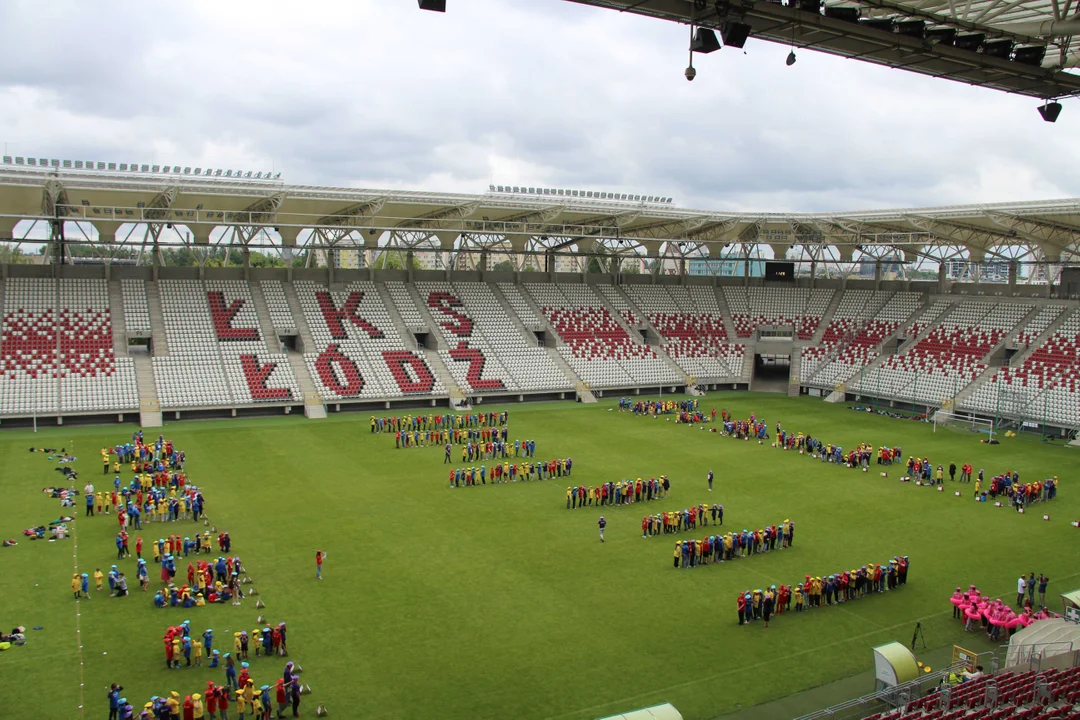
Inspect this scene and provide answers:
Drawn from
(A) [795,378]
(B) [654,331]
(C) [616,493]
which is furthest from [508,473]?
(A) [795,378]

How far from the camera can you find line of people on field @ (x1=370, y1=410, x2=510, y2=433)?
35812mm

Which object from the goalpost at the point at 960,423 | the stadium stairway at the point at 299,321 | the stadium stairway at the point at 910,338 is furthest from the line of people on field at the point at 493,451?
the stadium stairway at the point at 910,338

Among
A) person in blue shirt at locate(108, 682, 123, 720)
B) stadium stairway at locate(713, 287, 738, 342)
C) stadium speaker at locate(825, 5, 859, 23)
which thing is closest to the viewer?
stadium speaker at locate(825, 5, 859, 23)

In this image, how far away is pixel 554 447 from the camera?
109 ft

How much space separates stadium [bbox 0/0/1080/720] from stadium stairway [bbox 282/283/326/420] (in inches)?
8.6

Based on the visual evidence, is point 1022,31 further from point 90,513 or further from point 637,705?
point 90,513

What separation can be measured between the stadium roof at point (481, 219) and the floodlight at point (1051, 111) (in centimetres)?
2833

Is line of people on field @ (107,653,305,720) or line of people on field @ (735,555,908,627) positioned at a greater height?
line of people on field @ (107,653,305,720)

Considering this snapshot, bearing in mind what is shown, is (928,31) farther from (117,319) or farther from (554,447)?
(117,319)

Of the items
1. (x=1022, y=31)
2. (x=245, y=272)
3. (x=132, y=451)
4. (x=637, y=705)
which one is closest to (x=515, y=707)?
(x=637, y=705)

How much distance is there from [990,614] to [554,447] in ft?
60.6

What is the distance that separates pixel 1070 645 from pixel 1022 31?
984cm

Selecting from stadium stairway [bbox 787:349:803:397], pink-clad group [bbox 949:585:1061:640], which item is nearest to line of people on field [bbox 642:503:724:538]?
pink-clad group [bbox 949:585:1061:640]

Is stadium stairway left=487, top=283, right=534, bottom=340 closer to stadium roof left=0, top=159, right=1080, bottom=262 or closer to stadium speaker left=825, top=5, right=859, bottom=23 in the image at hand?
stadium roof left=0, top=159, right=1080, bottom=262
